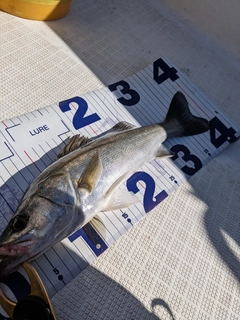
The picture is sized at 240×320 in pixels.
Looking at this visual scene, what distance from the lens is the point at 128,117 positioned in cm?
253

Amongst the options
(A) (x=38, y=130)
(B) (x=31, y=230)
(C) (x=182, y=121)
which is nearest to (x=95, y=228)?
(B) (x=31, y=230)

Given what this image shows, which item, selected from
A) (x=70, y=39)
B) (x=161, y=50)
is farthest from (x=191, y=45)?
(x=70, y=39)

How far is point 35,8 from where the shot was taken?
2918 mm

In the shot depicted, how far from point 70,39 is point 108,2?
952mm

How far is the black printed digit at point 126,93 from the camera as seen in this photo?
8.58 ft

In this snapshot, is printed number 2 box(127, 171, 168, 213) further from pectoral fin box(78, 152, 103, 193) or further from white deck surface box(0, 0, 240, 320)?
Result: pectoral fin box(78, 152, 103, 193)

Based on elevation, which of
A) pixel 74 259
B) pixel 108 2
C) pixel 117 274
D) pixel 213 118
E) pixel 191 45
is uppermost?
pixel 108 2

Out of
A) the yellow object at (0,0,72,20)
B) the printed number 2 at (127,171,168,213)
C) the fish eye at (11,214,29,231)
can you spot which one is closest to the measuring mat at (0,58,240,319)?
the printed number 2 at (127,171,168,213)

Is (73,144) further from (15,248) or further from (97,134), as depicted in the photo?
(15,248)

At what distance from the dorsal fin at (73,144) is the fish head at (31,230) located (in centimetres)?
42

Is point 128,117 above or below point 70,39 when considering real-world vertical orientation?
below

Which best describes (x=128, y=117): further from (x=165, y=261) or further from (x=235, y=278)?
(x=235, y=278)

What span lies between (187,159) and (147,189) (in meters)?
0.49

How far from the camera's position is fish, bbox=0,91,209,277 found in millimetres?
1478
